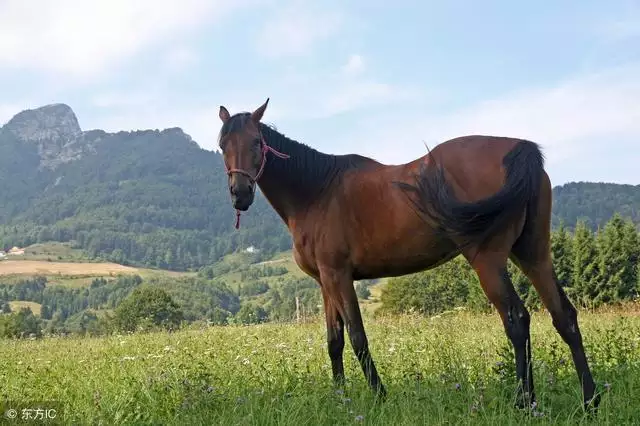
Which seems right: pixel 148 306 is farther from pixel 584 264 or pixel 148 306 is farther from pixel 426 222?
pixel 426 222

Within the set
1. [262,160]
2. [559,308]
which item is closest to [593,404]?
[559,308]

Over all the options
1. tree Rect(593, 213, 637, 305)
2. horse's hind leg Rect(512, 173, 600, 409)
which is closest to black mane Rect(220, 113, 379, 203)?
horse's hind leg Rect(512, 173, 600, 409)

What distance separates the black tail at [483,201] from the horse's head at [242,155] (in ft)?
5.37

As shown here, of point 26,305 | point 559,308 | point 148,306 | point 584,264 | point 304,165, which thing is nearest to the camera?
point 559,308

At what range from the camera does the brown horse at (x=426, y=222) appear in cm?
506

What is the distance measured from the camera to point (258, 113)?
609 centimetres

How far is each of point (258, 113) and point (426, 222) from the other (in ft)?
7.45

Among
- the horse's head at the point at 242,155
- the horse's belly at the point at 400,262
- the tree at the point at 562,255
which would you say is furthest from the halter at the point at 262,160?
the tree at the point at 562,255

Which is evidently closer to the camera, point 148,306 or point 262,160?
point 262,160

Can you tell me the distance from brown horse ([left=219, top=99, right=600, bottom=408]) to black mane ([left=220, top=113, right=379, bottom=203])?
0.11ft

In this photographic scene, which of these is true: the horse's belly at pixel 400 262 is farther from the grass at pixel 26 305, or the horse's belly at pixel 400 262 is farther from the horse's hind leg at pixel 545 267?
the grass at pixel 26 305

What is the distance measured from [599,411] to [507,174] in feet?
7.21

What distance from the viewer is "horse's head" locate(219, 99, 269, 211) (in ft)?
18.3

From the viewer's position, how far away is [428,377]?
5879 mm
